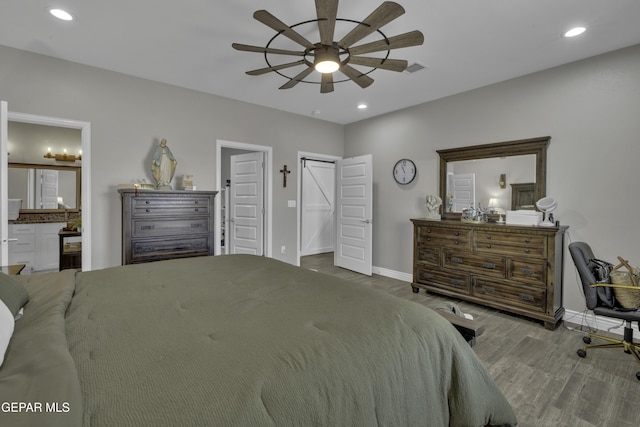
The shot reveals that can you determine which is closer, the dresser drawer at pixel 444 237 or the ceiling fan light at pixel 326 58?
the ceiling fan light at pixel 326 58

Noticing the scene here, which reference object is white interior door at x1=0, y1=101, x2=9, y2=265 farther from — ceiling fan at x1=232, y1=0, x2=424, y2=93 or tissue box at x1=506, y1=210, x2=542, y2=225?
tissue box at x1=506, y1=210, x2=542, y2=225

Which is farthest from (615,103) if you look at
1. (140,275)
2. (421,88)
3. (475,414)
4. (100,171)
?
(100,171)

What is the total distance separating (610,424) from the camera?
175 cm

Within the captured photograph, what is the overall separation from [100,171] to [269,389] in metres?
3.58

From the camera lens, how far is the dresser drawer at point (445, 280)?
3.69 metres

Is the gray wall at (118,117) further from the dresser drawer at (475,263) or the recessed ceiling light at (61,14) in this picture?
the dresser drawer at (475,263)

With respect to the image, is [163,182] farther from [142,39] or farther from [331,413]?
[331,413]

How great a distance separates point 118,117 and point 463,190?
173 inches

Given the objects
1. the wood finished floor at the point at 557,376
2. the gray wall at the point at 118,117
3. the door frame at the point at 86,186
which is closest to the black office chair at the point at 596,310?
the wood finished floor at the point at 557,376

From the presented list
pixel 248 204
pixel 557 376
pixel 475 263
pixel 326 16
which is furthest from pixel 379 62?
pixel 248 204

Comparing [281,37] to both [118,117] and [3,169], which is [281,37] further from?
[3,169]

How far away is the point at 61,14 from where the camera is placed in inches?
95.0

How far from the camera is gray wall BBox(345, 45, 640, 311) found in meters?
2.88

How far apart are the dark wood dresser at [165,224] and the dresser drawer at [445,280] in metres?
2.79
